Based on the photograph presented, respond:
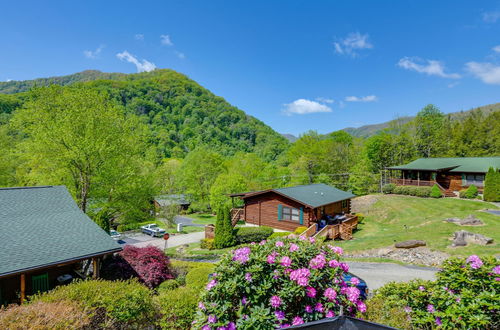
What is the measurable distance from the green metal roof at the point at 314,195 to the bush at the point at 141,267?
1307 centimetres

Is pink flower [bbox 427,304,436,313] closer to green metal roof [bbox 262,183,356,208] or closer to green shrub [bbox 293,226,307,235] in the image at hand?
green shrub [bbox 293,226,307,235]

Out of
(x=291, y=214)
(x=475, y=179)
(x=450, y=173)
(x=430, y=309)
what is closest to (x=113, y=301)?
(x=430, y=309)

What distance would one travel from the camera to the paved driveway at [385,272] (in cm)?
1191

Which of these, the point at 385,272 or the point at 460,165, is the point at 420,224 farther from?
the point at 460,165

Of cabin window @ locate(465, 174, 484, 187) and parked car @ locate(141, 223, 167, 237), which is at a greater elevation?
cabin window @ locate(465, 174, 484, 187)

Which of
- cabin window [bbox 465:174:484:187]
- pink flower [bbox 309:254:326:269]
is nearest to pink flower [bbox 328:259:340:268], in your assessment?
pink flower [bbox 309:254:326:269]

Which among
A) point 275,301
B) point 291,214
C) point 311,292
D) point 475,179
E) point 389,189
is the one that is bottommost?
point 291,214

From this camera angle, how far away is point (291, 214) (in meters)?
24.3

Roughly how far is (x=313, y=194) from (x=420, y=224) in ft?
32.3

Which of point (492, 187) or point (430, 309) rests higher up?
point (492, 187)

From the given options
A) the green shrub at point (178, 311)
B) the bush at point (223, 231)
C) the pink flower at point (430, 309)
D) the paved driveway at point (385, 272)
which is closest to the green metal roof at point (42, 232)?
the green shrub at point (178, 311)

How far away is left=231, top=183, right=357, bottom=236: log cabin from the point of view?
23344 millimetres

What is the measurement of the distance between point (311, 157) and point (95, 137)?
121 ft

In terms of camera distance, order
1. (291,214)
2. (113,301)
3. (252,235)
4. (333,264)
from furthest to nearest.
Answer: (291,214)
(252,235)
(113,301)
(333,264)
